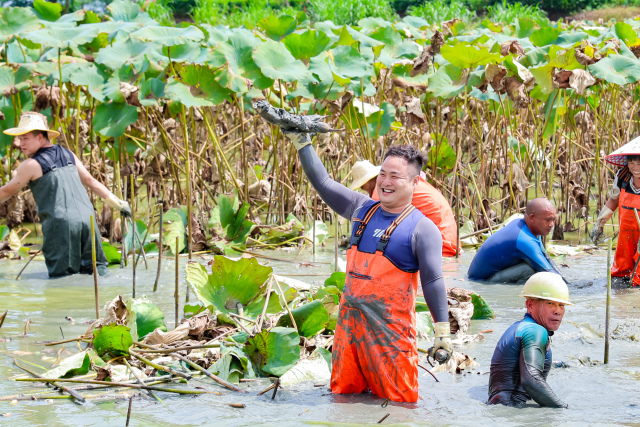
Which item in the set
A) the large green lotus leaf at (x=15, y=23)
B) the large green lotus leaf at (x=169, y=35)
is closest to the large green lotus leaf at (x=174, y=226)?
the large green lotus leaf at (x=169, y=35)

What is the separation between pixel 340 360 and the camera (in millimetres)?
3547

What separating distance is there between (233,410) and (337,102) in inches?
201

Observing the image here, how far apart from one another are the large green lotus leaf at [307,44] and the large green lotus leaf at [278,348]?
453 centimetres

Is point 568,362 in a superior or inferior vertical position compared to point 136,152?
inferior

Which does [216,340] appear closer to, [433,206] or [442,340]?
[442,340]

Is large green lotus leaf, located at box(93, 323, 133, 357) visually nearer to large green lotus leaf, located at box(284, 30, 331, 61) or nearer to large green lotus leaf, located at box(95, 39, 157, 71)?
large green lotus leaf, located at box(95, 39, 157, 71)

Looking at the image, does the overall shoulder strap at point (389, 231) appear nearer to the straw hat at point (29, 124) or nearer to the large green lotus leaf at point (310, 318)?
the large green lotus leaf at point (310, 318)

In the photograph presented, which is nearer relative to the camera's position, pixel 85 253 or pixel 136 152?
pixel 85 253

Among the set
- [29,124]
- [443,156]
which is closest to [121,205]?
[29,124]

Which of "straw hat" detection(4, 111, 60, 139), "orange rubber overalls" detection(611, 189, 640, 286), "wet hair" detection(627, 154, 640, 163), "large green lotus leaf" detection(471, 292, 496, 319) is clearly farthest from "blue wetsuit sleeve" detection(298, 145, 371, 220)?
"straw hat" detection(4, 111, 60, 139)

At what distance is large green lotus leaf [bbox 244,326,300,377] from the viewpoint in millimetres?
4016

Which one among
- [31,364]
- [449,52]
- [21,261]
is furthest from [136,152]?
[31,364]

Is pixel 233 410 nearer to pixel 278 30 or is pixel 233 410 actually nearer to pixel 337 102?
pixel 337 102

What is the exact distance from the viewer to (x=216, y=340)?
4.41 meters
